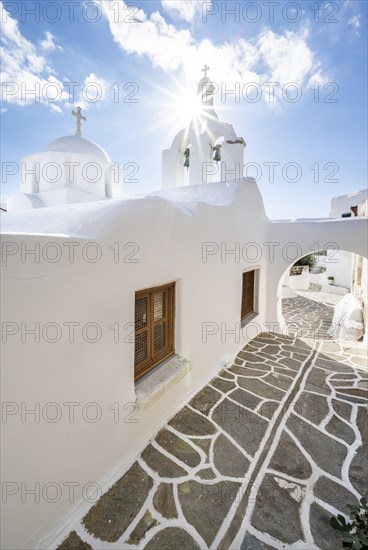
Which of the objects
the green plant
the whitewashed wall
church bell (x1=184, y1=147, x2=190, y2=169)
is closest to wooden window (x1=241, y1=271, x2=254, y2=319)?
the whitewashed wall

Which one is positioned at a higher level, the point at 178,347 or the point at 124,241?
the point at 124,241

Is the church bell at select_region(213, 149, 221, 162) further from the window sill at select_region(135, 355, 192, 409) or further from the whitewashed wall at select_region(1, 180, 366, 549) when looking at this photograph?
the window sill at select_region(135, 355, 192, 409)

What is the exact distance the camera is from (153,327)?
3459 millimetres

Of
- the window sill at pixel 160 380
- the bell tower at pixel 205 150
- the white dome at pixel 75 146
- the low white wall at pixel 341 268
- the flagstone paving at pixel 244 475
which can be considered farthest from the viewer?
the low white wall at pixel 341 268

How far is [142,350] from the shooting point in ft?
11.0

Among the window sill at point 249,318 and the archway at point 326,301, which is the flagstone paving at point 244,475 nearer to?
the window sill at point 249,318

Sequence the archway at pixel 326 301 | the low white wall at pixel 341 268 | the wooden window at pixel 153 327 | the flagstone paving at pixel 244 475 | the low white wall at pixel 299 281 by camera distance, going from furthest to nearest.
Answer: the low white wall at pixel 341 268 → the low white wall at pixel 299 281 → the archway at pixel 326 301 → the wooden window at pixel 153 327 → the flagstone paving at pixel 244 475

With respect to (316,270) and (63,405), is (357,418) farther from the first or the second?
(316,270)

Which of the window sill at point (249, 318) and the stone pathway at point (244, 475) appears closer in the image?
the stone pathway at point (244, 475)

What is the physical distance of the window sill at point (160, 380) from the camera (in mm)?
3043

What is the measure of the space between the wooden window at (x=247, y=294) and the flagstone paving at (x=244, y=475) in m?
2.60

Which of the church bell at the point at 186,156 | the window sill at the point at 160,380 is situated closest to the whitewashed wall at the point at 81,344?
the window sill at the point at 160,380

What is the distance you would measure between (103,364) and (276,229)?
7041 mm

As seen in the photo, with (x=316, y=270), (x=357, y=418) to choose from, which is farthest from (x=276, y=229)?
(x=316, y=270)
